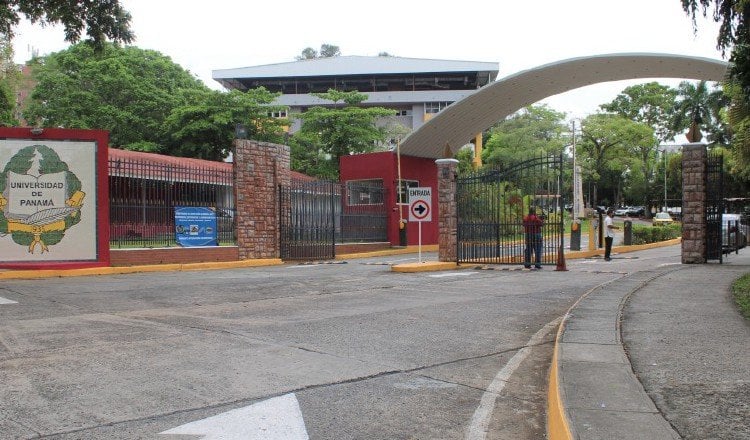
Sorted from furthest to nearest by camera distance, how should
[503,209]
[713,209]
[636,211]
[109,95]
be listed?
[636,211] → [109,95] → [503,209] → [713,209]

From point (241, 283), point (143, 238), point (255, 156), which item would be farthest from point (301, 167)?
point (241, 283)

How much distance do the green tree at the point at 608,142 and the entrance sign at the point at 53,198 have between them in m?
42.9

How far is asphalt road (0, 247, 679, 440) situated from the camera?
4.45 meters

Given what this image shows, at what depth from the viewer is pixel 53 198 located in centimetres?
1509

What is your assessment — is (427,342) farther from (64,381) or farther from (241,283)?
(241,283)

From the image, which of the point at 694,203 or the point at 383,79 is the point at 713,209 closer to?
the point at 694,203

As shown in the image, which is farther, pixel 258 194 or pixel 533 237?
pixel 258 194

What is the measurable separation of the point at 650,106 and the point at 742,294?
→ 201 feet

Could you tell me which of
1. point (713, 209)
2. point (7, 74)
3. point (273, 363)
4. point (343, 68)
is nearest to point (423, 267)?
point (713, 209)

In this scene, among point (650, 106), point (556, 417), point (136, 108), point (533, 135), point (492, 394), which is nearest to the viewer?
point (556, 417)

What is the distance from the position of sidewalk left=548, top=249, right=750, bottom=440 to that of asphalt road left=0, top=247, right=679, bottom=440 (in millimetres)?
414

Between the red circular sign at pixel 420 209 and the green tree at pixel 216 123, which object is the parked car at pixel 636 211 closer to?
the green tree at pixel 216 123

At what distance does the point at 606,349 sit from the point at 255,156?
49.9 ft

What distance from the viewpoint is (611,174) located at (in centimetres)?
7131
